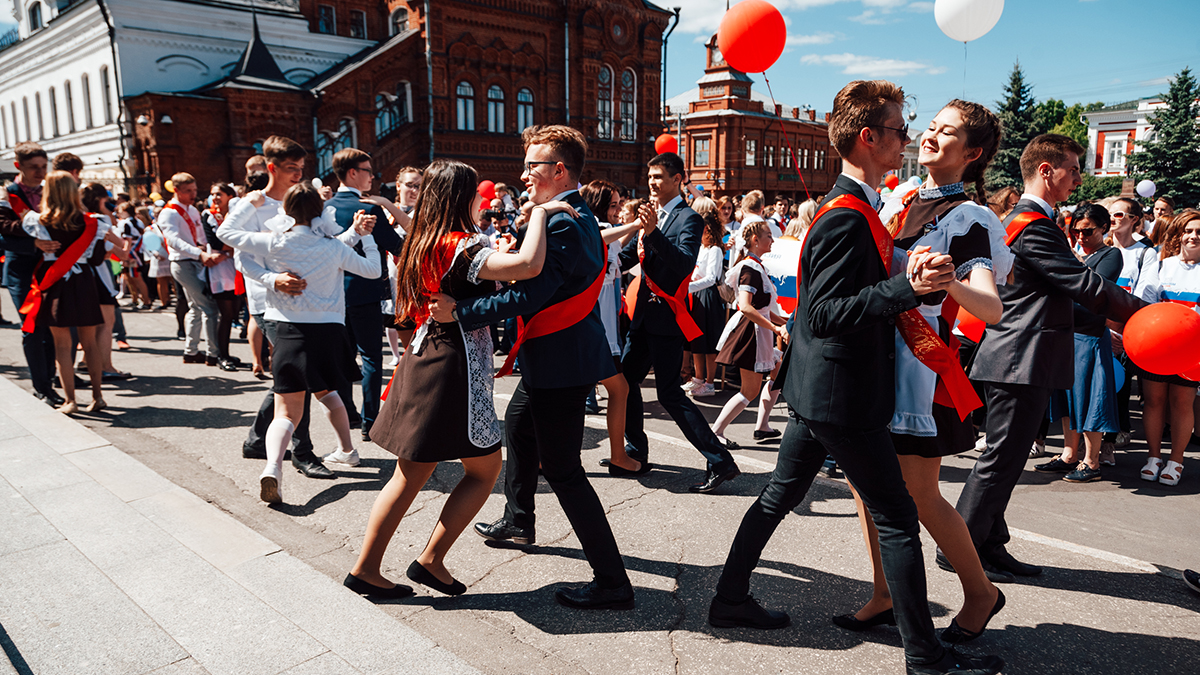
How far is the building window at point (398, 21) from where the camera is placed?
3197 cm

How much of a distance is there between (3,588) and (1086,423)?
6.43 metres

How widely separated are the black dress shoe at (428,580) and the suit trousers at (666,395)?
192 centimetres

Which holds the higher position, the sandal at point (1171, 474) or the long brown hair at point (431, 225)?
the long brown hair at point (431, 225)

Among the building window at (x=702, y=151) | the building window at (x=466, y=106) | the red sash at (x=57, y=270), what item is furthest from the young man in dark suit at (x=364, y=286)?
the building window at (x=702, y=151)

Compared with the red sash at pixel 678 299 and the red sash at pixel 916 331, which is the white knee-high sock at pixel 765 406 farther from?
the red sash at pixel 916 331

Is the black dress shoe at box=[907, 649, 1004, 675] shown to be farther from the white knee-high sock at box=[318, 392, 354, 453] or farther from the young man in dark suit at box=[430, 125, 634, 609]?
the white knee-high sock at box=[318, 392, 354, 453]

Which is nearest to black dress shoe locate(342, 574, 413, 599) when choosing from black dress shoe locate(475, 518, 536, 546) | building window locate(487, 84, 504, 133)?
black dress shoe locate(475, 518, 536, 546)

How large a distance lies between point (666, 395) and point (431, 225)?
7.31 feet

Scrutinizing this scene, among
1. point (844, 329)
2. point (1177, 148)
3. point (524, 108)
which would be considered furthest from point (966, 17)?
point (1177, 148)

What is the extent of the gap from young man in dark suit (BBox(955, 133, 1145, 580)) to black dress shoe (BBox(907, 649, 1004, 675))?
935 mm

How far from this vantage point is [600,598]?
3.29 metres

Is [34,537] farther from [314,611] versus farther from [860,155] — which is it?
[860,155]

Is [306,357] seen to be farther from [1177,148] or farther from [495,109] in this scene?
[1177,148]

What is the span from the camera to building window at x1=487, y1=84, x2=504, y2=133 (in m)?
31.5
